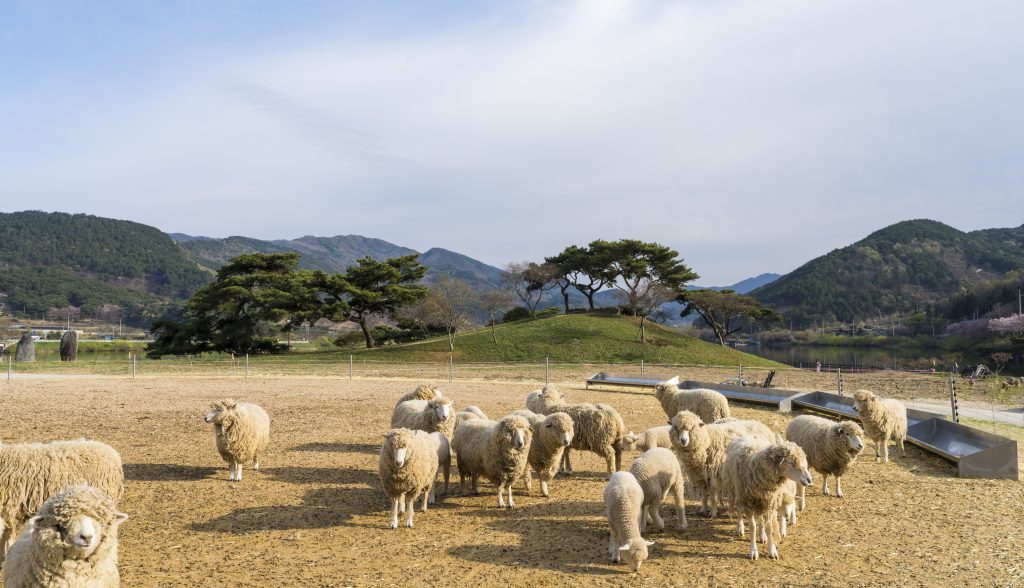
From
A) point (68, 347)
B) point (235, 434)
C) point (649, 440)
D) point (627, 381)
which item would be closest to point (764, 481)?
point (649, 440)

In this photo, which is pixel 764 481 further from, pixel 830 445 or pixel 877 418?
pixel 877 418

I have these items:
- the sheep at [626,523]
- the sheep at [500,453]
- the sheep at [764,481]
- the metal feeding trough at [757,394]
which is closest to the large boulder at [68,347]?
the metal feeding trough at [757,394]

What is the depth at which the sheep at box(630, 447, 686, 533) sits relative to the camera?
799 cm

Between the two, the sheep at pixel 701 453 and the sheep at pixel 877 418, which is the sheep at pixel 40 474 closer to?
the sheep at pixel 701 453

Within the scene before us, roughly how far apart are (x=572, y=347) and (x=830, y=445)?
43124 millimetres

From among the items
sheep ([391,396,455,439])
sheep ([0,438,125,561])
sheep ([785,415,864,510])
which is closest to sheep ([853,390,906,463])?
sheep ([785,415,864,510])

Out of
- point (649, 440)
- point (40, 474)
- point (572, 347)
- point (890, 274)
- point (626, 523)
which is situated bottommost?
point (626, 523)

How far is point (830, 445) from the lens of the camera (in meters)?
9.78

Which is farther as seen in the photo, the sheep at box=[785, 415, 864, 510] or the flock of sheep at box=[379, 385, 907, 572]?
the sheep at box=[785, 415, 864, 510]

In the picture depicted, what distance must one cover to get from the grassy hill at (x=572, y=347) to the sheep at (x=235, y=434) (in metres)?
37.8

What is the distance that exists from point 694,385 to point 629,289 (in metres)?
44.5

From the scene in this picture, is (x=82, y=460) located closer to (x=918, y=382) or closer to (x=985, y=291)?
(x=918, y=382)

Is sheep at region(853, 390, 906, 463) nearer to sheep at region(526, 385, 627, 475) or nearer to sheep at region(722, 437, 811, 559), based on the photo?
sheep at region(526, 385, 627, 475)

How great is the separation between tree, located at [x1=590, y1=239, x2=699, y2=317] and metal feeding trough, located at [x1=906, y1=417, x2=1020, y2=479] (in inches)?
2007
